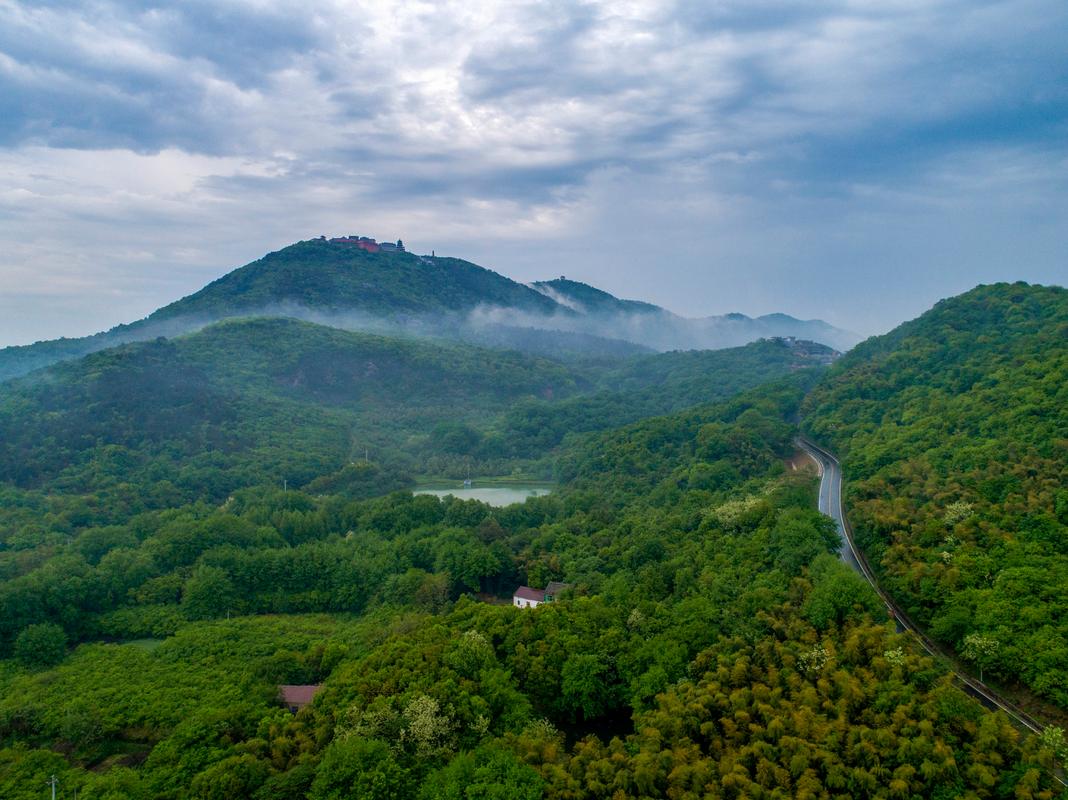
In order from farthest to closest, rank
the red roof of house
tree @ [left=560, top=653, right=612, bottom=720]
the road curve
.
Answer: the red roof of house → tree @ [left=560, top=653, right=612, bottom=720] → the road curve

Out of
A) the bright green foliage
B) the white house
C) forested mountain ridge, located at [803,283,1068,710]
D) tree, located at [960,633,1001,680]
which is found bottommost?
the white house

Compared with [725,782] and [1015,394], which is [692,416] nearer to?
[1015,394]

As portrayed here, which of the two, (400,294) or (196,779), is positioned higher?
(400,294)

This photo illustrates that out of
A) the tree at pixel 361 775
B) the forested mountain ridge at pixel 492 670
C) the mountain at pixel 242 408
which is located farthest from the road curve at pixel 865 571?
the mountain at pixel 242 408

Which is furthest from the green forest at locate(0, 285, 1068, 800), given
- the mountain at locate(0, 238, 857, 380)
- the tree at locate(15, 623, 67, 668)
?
the mountain at locate(0, 238, 857, 380)

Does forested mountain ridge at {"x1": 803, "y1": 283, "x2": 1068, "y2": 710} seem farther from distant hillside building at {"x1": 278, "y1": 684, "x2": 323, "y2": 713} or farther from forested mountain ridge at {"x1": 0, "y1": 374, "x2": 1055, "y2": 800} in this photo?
distant hillside building at {"x1": 278, "y1": 684, "x2": 323, "y2": 713}

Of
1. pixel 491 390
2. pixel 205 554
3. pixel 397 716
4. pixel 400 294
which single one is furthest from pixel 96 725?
pixel 400 294

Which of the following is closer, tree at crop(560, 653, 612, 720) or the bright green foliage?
the bright green foliage
